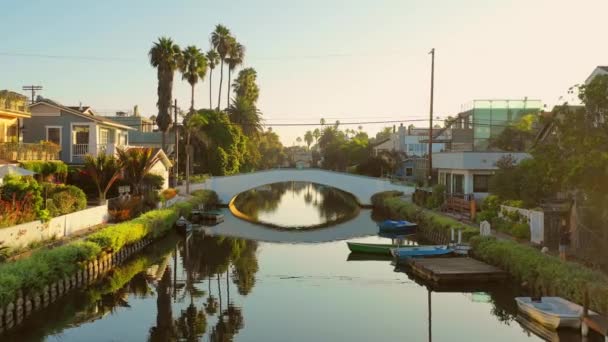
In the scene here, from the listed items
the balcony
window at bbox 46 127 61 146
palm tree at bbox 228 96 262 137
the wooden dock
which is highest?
palm tree at bbox 228 96 262 137

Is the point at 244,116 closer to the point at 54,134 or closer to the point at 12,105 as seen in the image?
the point at 54,134

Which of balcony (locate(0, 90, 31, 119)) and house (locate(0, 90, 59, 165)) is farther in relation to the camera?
balcony (locate(0, 90, 31, 119))

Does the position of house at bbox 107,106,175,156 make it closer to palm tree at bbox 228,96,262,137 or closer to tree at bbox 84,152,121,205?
palm tree at bbox 228,96,262,137

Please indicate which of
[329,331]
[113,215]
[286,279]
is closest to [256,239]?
[113,215]

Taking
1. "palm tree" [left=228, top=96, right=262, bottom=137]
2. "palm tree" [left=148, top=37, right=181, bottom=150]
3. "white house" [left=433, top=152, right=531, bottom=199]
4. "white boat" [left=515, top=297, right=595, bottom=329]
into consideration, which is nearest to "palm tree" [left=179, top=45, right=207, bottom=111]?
"palm tree" [left=148, top=37, right=181, bottom=150]

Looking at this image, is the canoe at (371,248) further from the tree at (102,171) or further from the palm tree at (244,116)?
the palm tree at (244,116)

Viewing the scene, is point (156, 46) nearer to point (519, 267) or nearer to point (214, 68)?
point (214, 68)

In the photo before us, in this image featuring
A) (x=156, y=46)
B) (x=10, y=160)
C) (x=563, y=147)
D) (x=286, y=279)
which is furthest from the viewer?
(x=156, y=46)

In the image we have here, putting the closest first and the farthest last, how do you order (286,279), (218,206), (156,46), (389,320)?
(389,320), (286,279), (156,46), (218,206)
